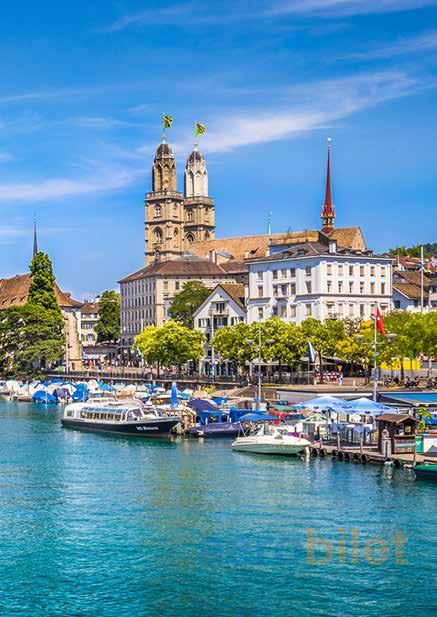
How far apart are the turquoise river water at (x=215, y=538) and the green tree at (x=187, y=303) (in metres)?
95.7

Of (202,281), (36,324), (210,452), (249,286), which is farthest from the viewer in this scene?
(202,281)

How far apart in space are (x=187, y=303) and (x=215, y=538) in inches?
4741

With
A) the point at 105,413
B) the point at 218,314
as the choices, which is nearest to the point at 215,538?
the point at 105,413

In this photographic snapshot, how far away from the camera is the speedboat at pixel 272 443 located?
6340 cm

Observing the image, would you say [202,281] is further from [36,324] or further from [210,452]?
[210,452]

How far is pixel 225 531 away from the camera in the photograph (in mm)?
42062

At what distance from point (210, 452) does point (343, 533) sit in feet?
84.7

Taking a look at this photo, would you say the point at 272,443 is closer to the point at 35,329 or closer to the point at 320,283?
the point at 320,283

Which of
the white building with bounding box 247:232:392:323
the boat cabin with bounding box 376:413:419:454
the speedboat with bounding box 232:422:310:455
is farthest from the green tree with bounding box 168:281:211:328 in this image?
the boat cabin with bounding box 376:413:419:454

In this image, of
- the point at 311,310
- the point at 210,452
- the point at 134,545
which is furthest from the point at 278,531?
the point at 311,310

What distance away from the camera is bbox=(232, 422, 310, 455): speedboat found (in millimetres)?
63400

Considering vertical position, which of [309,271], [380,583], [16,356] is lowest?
[380,583]

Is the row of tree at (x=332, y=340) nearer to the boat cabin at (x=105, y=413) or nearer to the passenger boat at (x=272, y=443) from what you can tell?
the boat cabin at (x=105, y=413)

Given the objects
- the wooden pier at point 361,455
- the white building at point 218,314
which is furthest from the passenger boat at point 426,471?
the white building at point 218,314
